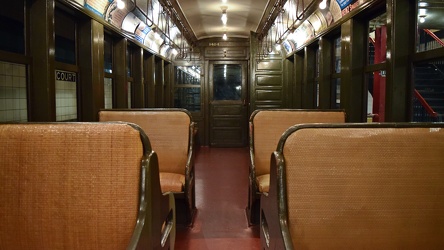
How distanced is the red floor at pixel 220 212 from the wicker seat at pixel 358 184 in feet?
5.05

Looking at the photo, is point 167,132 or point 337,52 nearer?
point 167,132

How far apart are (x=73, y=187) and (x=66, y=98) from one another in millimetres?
2302

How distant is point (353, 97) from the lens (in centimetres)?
386

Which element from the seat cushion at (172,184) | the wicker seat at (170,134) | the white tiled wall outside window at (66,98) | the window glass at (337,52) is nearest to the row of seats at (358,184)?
the seat cushion at (172,184)

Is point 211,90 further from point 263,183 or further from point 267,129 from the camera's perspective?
Answer: point 263,183

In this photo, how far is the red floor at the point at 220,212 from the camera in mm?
3072

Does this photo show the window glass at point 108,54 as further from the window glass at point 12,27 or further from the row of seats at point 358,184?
the row of seats at point 358,184

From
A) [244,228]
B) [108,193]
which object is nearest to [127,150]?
[108,193]

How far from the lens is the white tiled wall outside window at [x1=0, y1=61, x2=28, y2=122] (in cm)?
257

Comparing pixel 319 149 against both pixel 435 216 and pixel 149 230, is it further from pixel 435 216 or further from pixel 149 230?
pixel 149 230

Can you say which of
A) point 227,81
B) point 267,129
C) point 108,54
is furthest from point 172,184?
→ point 227,81

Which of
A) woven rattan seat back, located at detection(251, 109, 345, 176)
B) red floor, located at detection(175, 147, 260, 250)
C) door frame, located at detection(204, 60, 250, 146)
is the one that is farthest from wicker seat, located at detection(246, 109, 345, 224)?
door frame, located at detection(204, 60, 250, 146)

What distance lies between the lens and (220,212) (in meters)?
3.92

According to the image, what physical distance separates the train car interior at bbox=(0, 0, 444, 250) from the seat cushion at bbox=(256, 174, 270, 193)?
0.03 meters
